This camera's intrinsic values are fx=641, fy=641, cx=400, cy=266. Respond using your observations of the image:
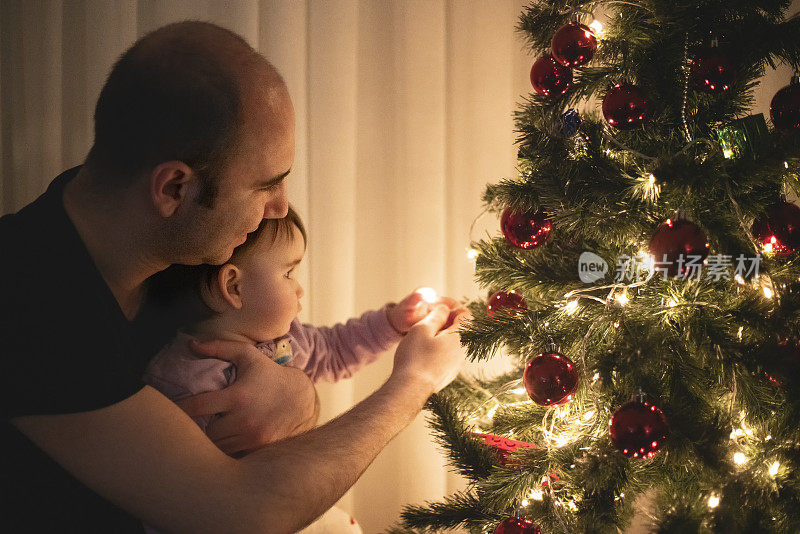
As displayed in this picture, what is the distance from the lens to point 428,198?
5.72 feet

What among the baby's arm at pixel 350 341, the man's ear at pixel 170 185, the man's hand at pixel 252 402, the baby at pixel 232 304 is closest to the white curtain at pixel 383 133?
the baby's arm at pixel 350 341

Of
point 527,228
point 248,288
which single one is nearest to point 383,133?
point 248,288

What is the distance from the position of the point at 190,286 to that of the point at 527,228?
0.61 metres

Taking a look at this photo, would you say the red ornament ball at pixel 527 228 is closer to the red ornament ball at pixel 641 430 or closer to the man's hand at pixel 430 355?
the man's hand at pixel 430 355

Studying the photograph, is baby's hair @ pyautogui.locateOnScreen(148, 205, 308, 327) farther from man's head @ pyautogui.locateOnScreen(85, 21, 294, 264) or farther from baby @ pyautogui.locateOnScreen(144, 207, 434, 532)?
man's head @ pyautogui.locateOnScreen(85, 21, 294, 264)

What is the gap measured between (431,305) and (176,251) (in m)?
0.55

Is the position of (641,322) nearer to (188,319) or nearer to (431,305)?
(431,305)

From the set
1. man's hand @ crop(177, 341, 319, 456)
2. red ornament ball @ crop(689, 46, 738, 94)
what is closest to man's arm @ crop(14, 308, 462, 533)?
man's hand @ crop(177, 341, 319, 456)

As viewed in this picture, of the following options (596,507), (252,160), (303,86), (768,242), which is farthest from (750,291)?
(303,86)

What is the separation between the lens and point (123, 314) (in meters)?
0.94

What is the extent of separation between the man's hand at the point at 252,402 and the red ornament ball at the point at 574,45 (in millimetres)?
701

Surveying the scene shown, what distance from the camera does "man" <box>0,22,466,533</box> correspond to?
795 millimetres

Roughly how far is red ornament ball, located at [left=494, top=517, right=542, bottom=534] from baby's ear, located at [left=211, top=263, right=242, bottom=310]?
60cm

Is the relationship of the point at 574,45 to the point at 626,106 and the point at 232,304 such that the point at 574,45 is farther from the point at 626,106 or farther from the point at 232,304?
the point at 232,304
